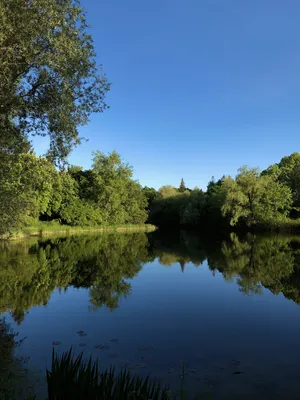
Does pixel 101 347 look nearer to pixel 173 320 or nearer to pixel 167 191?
pixel 173 320

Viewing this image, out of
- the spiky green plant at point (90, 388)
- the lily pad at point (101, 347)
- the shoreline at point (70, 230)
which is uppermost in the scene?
the spiky green plant at point (90, 388)

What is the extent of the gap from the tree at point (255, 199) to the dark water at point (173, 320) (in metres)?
37.3

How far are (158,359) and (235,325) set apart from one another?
395 centimetres

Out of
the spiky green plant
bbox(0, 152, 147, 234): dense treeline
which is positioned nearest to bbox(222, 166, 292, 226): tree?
bbox(0, 152, 147, 234): dense treeline

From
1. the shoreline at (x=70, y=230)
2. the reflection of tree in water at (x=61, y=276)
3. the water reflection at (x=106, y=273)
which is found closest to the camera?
the reflection of tree in water at (x=61, y=276)

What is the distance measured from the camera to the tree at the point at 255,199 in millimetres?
59312

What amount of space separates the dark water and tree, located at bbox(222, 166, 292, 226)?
1468 inches

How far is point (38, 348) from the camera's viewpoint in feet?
28.5

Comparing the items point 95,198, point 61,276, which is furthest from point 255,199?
point 61,276

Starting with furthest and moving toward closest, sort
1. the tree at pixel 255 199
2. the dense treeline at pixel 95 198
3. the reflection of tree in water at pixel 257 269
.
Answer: the dense treeline at pixel 95 198 < the tree at pixel 255 199 < the reflection of tree in water at pixel 257 269

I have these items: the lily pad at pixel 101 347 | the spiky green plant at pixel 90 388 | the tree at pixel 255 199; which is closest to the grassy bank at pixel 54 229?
the tree at pixel 255 199

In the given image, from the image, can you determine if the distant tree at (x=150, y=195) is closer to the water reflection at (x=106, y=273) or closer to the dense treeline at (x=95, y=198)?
the dense treeline at (x=95, y=198)

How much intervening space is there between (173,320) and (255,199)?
52794 millimetres

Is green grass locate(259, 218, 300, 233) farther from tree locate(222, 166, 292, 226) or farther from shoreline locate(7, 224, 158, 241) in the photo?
shoreline locate(7, 224, 158, 241)
